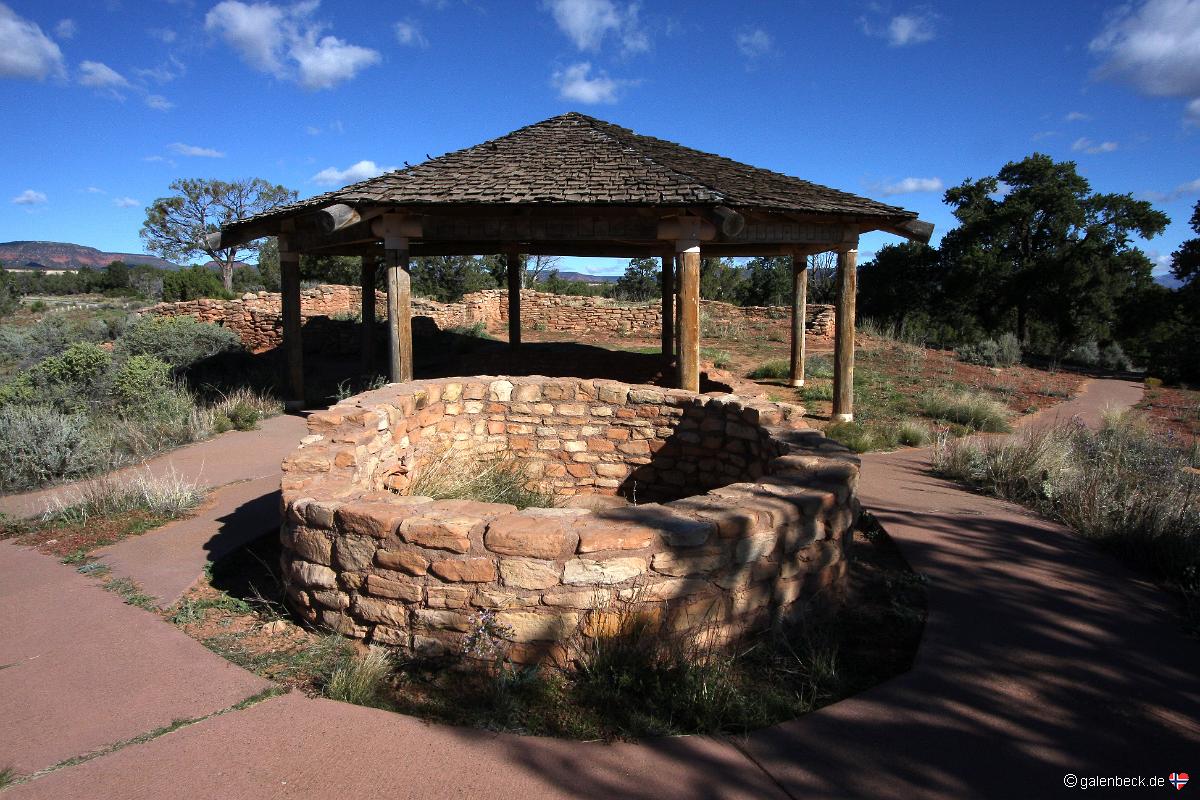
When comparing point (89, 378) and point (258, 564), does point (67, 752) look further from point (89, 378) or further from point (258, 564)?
point (89, 378)

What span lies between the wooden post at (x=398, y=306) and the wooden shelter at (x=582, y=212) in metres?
0.01

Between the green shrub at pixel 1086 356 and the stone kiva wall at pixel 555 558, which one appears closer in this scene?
the stone kiva wall at pixel 555 558

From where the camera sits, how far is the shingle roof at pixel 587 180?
7.57m

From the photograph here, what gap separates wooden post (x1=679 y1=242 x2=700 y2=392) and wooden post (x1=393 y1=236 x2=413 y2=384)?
318 cm

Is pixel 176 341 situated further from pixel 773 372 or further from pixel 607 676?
pixel 607 676

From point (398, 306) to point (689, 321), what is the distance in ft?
11.3

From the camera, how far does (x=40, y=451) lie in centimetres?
620

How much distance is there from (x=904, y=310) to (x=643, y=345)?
14.9 m

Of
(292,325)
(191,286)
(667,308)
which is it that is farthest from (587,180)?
(191,286)

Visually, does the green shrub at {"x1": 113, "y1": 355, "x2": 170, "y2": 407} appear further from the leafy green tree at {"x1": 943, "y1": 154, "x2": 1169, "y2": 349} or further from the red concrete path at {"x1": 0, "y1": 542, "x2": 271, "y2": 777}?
the leafy green tree at {"x1": 943, "y1": 154, "x2": 1169, "y2": 349}

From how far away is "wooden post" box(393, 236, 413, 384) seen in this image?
821 cm

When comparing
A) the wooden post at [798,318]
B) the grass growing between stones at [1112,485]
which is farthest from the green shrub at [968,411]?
the wooden post at [798,318]

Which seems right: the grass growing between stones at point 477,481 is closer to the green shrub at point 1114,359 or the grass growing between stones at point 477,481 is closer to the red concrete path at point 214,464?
the red concrete path at point 214,464

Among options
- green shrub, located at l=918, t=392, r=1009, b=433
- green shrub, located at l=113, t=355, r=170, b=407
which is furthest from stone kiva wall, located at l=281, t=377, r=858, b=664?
green shrub, located at l=918, t=392, r=1009, b=433
